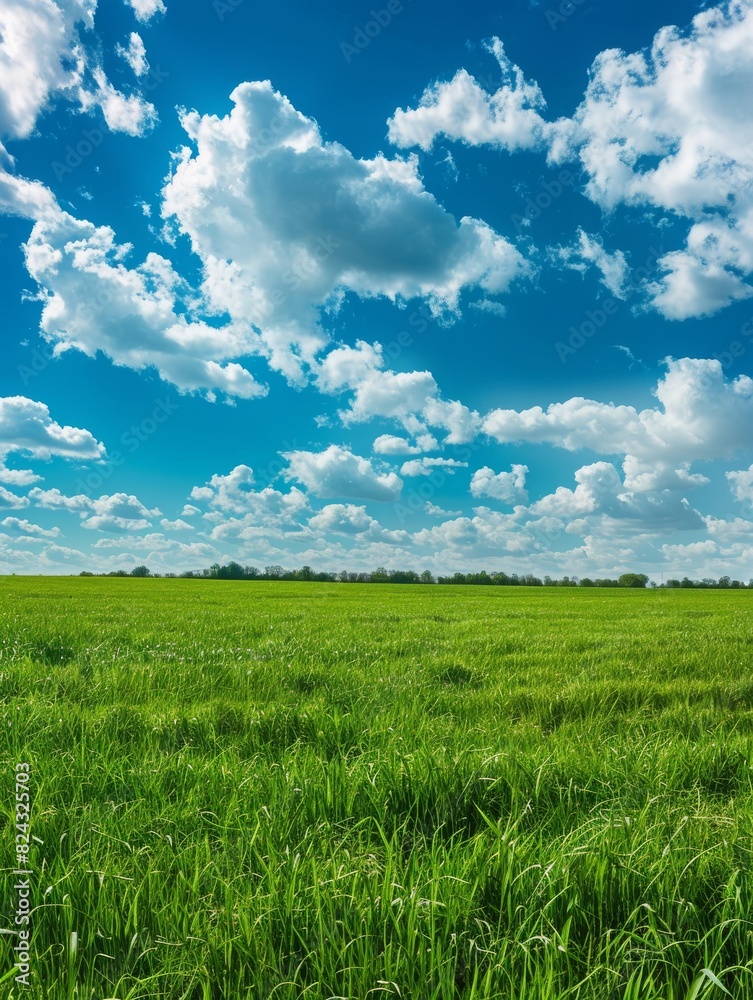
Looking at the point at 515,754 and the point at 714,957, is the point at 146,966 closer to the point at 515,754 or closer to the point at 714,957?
the point at 714,957

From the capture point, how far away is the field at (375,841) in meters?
2.24

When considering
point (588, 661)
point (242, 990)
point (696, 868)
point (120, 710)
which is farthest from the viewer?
point (588, 661)

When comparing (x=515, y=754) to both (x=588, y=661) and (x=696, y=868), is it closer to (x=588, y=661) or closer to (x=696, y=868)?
(x=696, y=868)

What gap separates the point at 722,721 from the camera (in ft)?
20.2

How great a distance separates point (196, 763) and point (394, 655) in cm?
590

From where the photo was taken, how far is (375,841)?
3.39 m

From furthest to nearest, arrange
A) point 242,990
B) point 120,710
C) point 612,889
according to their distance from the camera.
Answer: point 120,710 < point 612,889 < point 242,990

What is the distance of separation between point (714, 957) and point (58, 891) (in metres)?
2.84

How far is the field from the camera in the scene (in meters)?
2.24

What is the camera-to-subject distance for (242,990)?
217 cm

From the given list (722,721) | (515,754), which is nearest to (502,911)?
(515,754)

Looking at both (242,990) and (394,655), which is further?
(394,655)

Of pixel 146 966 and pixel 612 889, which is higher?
pixel 612 889

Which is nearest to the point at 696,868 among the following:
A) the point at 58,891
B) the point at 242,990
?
Result: the point at 242,990
